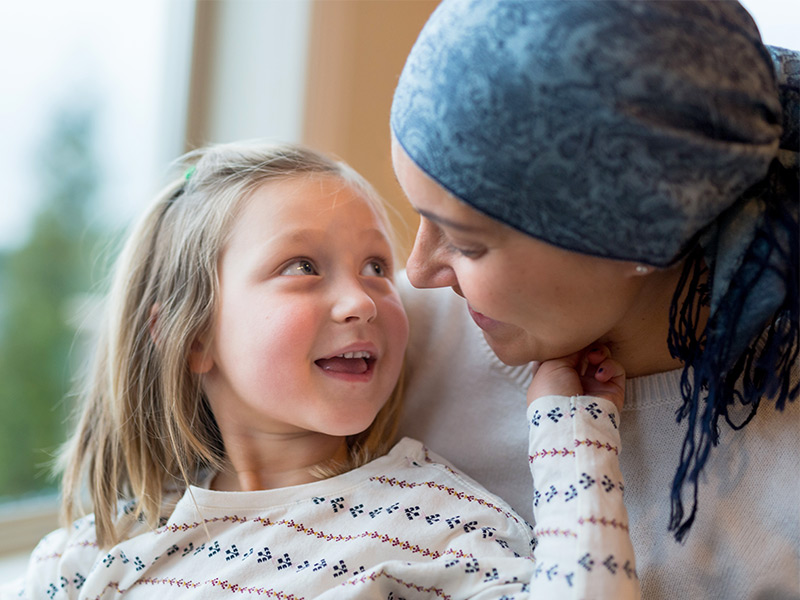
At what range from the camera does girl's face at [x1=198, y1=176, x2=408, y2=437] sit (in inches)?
45.2

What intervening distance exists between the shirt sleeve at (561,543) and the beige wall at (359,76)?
800 millimetres

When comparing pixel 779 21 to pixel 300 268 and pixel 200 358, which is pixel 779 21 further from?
pixel 200 358

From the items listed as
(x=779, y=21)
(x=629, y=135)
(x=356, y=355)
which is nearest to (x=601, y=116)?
(x=629, y=135)

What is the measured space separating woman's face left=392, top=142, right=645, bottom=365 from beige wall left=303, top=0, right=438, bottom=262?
74cm

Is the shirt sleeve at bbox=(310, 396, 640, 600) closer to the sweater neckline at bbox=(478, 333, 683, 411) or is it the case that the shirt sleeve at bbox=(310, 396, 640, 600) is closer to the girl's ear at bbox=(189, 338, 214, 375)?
the sweater neckline at bbox=(478, 333, 683, 411)

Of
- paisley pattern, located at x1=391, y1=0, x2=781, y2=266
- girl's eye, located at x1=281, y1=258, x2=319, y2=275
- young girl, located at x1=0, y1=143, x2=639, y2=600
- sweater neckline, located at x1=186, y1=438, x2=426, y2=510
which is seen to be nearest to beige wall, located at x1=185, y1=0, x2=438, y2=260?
young girl, located at x1=0, y1=143, x2=639, y2=600

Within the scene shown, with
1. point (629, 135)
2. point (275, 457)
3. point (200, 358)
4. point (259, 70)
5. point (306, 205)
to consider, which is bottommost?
point (275, 457)

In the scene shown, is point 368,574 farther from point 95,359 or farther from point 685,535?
point 95,359

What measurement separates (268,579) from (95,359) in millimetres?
556

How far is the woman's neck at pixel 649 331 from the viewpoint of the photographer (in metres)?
1.00

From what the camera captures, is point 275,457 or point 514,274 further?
point 275,457

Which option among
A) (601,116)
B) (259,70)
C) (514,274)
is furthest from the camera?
(259,70)

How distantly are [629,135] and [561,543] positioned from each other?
46cm

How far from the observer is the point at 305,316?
1140mm
